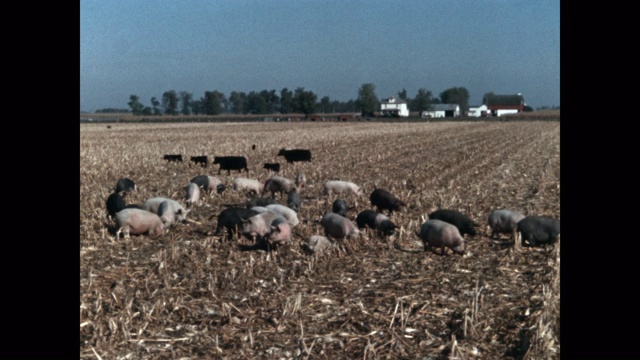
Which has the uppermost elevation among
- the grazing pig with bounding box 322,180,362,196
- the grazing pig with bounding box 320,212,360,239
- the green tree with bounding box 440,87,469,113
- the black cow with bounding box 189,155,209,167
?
the green tree with bounding box 440,87,469,113

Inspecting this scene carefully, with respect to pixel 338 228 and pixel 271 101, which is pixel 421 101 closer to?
pixel 271 101

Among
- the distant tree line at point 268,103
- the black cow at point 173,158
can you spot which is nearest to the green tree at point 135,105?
the distant tree line at point 268,103

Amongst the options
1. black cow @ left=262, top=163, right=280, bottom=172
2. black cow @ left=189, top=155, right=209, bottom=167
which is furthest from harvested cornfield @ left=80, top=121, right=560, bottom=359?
black cow @ left=189, top=155, right=209, bottom=167

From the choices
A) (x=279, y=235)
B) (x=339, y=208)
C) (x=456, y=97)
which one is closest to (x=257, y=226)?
(x=279, y=235)

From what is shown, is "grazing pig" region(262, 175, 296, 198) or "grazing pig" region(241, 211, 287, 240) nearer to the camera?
"grazing pig" region(241, 211, 287, 240)

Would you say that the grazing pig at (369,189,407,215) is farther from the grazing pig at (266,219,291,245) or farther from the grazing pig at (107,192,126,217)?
the grazing pig at (107,192,126,217)

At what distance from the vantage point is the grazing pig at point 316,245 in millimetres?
7836

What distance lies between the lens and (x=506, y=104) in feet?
445

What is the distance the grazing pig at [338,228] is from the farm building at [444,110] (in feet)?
412

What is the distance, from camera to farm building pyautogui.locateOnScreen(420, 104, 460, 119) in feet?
442

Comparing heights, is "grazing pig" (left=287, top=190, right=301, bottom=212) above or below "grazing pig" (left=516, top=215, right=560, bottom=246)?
above

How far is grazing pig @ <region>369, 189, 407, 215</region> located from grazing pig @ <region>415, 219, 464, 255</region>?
2.61m

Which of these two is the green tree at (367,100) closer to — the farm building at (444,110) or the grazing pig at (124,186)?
the farm building at (444,110)
